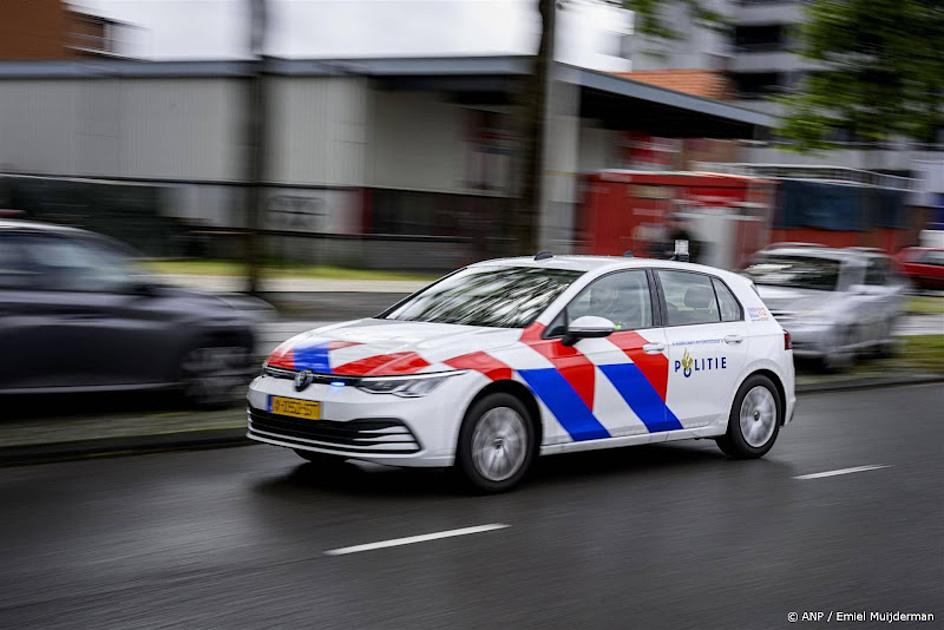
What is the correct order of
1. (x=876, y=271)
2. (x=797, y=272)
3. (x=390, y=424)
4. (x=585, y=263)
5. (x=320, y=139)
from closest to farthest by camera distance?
1. (x=390, y=424)
2. (x=585, y=263)
3. (x=797, y=272)
4. (x=876, y=271)
5. (x=320, y=139)

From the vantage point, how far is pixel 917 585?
6277mm

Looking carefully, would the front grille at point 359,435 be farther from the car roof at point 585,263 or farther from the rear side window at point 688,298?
the rear side window at point 688,298

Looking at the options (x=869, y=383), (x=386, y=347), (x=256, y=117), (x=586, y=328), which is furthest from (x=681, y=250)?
(x=386, y=347)

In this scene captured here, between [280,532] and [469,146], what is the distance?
29271 mm

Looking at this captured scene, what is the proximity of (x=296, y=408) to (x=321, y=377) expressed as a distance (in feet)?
0.83

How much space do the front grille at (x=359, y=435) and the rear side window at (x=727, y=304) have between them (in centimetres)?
324

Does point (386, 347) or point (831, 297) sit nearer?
point (386, 347)

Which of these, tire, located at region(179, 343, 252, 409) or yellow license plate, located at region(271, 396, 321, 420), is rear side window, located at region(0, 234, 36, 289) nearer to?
tire, located at region(179, 343, 252, 409)

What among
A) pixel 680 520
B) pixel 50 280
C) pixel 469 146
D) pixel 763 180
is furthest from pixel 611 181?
pixel 680 520

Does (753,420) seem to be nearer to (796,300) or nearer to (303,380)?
(303,380)

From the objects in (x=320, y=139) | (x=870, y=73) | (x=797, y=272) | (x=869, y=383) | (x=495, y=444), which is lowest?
(x=869, y=383)

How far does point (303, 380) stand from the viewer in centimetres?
797

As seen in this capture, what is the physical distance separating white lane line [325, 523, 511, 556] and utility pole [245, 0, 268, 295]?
385 inches

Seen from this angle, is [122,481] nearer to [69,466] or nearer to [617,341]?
[69,466]
